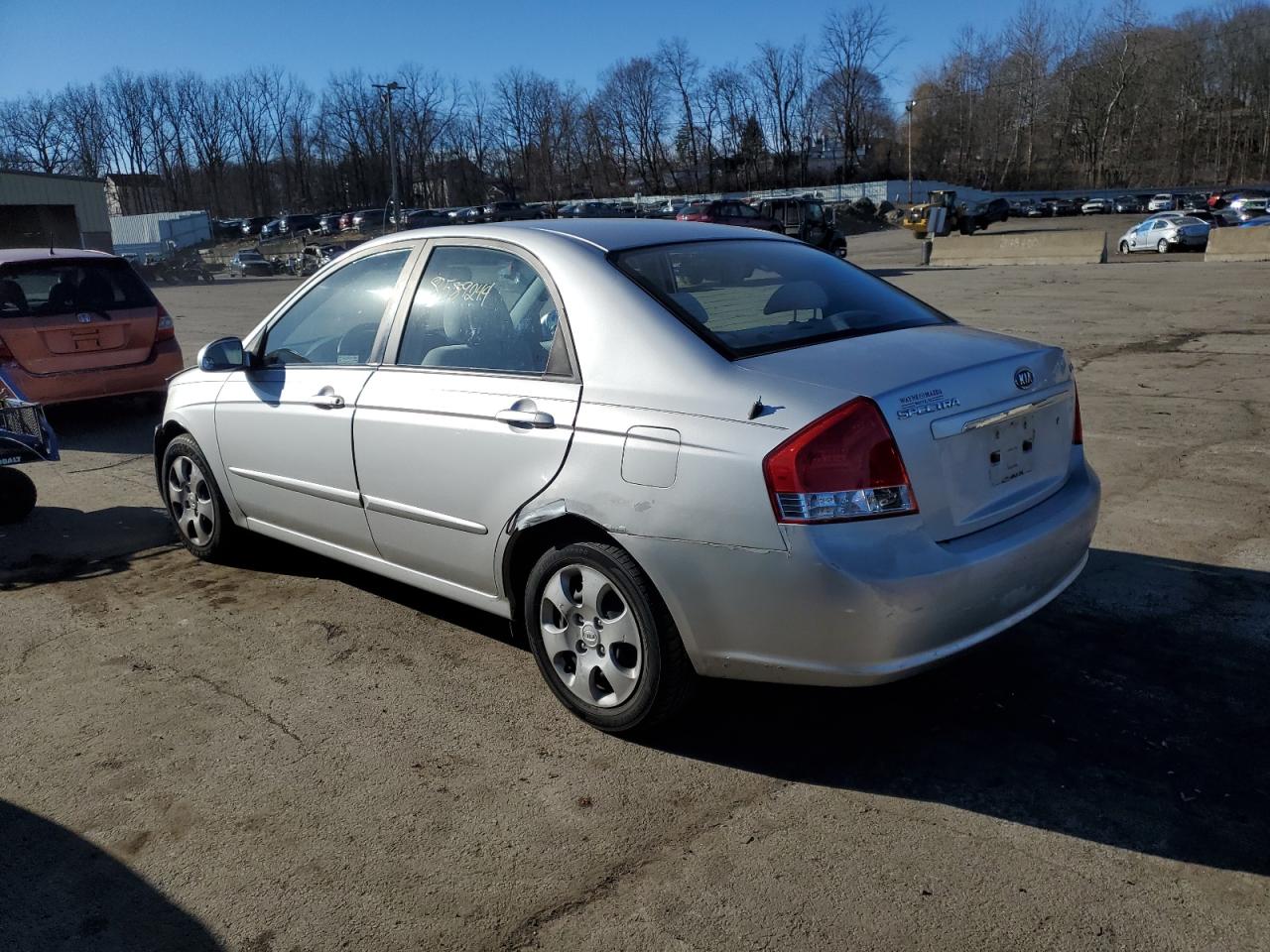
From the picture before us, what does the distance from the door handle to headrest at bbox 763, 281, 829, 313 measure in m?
0.87

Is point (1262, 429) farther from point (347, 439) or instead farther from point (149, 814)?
point (149, 814)

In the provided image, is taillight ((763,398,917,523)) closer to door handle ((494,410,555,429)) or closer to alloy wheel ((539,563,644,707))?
alloy wheel ((539,563,644,707))

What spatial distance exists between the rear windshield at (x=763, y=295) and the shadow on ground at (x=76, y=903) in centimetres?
219

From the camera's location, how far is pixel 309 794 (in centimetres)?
320

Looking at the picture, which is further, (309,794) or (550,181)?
(550,181)

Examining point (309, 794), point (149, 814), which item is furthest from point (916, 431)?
point (149, 814)

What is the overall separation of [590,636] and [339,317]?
6.67 feet

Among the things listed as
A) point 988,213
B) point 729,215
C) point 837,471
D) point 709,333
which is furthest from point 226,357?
point 988,213

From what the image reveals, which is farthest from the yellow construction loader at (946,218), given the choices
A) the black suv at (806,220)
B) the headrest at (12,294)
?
the headrest at (12,294)

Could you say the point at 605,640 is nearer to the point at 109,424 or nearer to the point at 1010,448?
the point at 1010,448

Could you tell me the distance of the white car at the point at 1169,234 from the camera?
3212 cm

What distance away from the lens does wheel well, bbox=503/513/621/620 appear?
10.9 feet

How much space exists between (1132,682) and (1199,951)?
1.42 m

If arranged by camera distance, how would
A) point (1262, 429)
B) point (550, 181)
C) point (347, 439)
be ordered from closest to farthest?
point (347, 439) → point (1262, 429) → point (550, 181)
